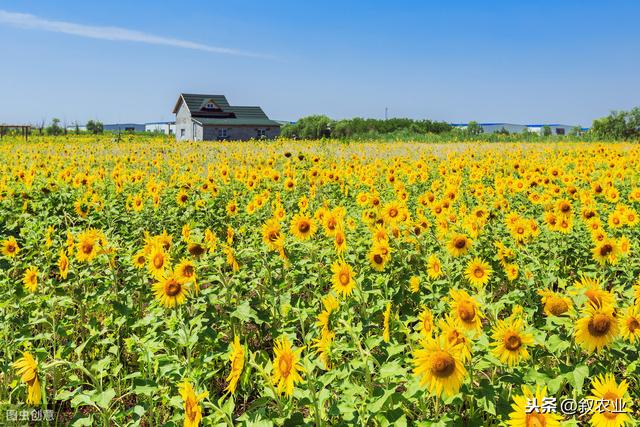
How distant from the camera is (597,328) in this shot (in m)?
2.09

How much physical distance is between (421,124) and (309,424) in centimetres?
4852

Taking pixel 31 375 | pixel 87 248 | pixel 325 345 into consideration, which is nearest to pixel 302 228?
pixel 87 248

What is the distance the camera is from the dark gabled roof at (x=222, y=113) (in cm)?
5050

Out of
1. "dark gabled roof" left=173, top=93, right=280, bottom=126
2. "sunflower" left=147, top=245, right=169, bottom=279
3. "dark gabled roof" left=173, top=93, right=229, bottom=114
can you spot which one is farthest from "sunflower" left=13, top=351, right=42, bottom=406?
"dark gabled roof" left=173, top=93, right=229, bottom=114

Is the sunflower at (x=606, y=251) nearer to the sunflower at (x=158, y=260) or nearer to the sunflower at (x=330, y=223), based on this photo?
the sunflower at (x=330, y=223)

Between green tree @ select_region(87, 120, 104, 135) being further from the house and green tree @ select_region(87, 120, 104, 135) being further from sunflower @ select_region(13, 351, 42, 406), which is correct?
sunflower @ select_region(13, 351, 42, 406)

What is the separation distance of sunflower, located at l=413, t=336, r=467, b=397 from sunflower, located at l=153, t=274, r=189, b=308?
154 cm

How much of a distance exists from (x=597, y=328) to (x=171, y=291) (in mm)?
Answer: 2178

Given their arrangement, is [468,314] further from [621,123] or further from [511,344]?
[621,123]

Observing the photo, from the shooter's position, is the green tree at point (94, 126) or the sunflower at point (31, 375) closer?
the sunflower at point (31, 375)

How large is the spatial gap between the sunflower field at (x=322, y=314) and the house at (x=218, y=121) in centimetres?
4215

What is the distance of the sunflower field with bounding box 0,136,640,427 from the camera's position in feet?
6.86

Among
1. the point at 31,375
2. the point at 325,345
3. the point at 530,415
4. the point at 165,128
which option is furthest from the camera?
the point at 165,128

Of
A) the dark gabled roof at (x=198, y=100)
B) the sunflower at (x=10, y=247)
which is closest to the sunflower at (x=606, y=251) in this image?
the sunflower at (x=10, y=247)
